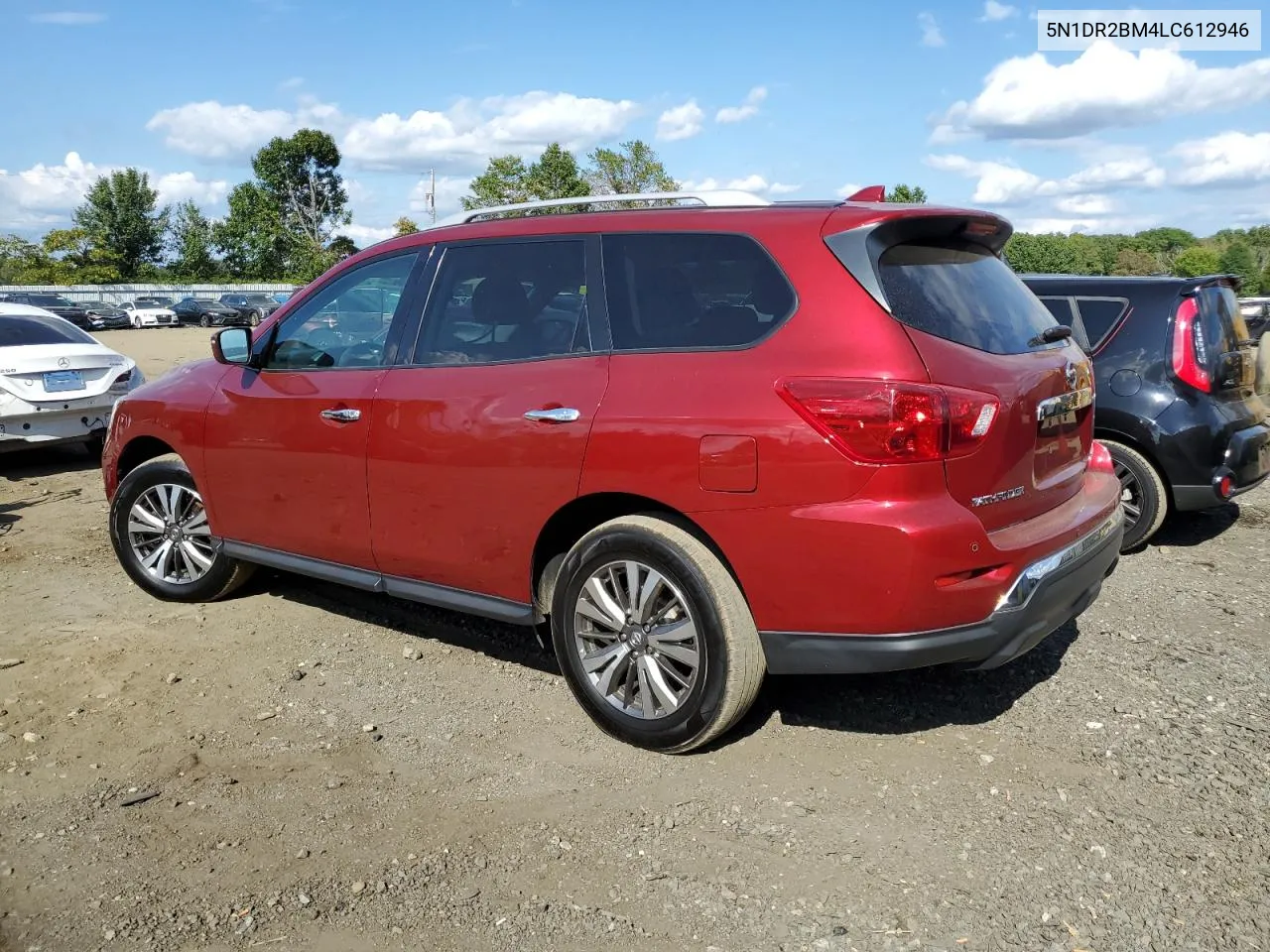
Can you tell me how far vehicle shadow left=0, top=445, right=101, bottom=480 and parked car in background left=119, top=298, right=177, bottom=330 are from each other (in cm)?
4523

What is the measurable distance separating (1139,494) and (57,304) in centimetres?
5455

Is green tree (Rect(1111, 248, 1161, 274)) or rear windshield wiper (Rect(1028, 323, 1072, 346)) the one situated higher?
green tree (Rect(1111, 248, 1161, 274))

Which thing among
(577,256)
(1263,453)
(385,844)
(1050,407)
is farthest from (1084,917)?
(1263,453)

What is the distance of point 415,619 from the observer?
5223 millimetres

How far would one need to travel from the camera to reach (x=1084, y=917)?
109 inches

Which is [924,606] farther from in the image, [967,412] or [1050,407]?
[1050,407]

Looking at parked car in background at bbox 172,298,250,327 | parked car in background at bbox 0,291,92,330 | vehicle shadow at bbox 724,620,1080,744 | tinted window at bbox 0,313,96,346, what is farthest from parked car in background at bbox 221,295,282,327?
vehicle shadow at bbox 724,620,1080,744

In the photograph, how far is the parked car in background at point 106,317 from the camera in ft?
154

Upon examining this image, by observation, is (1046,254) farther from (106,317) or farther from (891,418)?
(891,418)

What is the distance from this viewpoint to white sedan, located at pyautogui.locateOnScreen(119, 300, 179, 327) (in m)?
52.4

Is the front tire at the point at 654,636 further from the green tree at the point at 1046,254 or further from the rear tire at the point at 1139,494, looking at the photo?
the green tree at the point at 1046,254

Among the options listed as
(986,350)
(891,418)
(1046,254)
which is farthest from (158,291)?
(891,418)

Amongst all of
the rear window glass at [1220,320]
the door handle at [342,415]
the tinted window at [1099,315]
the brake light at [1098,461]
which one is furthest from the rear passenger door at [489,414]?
the rear window glass at [1220,320]

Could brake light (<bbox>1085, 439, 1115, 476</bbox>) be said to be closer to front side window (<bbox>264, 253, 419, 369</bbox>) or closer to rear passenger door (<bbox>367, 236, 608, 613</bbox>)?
rear passenger door (<bbox>367, 236, 608, 613</bbox>)
